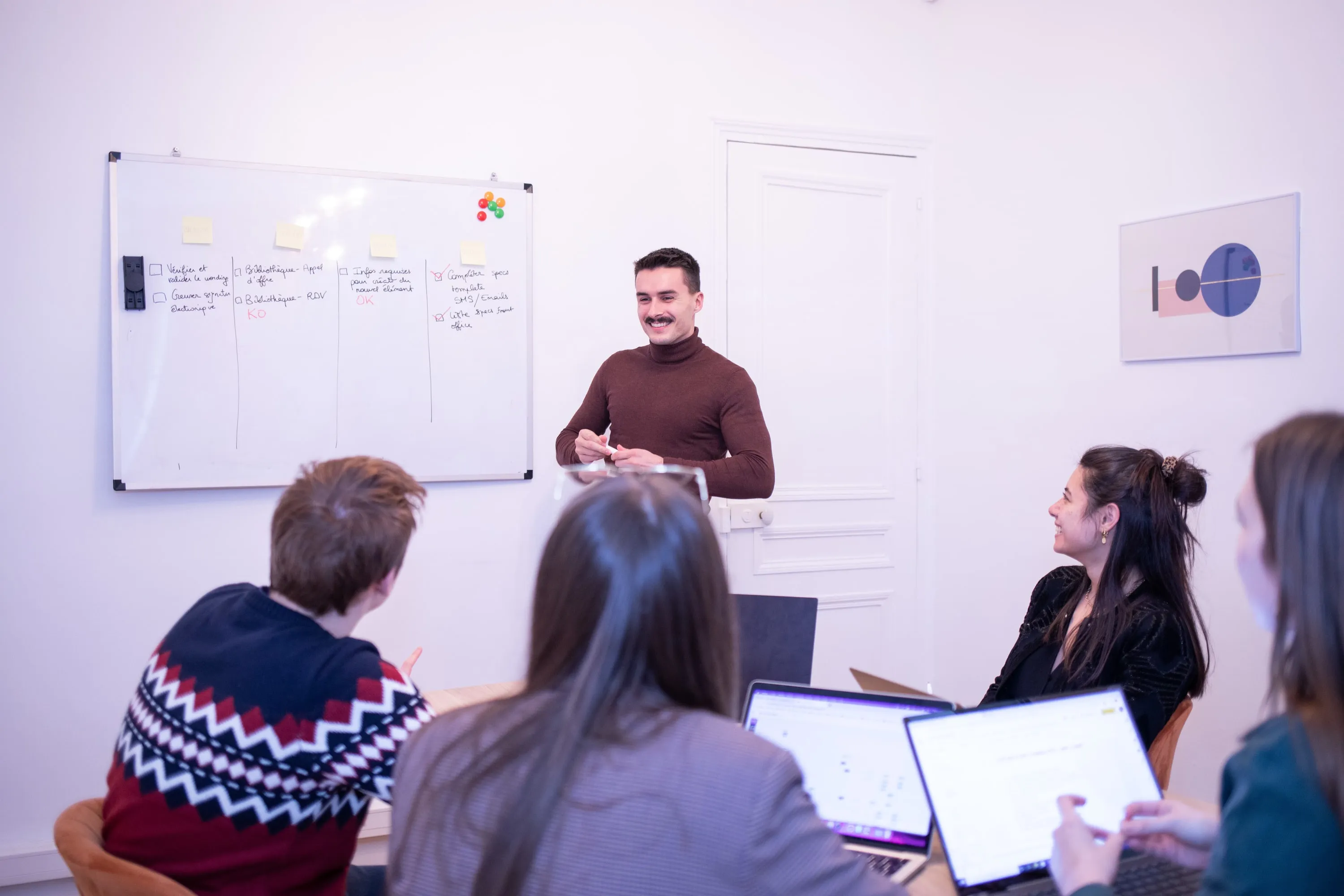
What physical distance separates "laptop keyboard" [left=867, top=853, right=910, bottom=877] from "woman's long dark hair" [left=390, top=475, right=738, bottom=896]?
21.2 inches

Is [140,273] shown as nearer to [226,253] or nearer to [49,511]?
[226,253]

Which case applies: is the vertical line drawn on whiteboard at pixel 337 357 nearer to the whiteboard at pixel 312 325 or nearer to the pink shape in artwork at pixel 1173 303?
the whiteboard at pixel 312 325

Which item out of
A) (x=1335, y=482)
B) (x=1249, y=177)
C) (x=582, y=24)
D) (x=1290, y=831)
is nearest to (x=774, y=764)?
(x=1290, y=831)

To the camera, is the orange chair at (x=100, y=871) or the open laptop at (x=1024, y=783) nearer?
the orange chair at (x=100, y=871)

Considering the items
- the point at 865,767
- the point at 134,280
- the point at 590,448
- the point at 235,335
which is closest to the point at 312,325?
the point at 235,335

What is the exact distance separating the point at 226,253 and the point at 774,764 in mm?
2723

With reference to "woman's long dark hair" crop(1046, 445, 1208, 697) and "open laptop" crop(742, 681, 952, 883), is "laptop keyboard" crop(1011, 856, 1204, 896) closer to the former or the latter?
"open laptop" crop(742, 681, 952, 883)

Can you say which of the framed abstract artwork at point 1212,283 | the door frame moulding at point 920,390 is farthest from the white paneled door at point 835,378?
the framed abstract artwork at point 1212,283

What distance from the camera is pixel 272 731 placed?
46.9 inches

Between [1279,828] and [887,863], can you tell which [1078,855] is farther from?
[887,863]

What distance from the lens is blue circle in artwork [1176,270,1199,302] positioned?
313cm

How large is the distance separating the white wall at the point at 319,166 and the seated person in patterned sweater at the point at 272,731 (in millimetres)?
1851

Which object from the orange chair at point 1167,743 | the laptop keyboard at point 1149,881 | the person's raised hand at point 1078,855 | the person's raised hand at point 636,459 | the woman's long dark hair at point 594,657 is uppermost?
the person's raised hand at point 636,459

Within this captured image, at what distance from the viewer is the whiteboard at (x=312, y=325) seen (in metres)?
2.89
